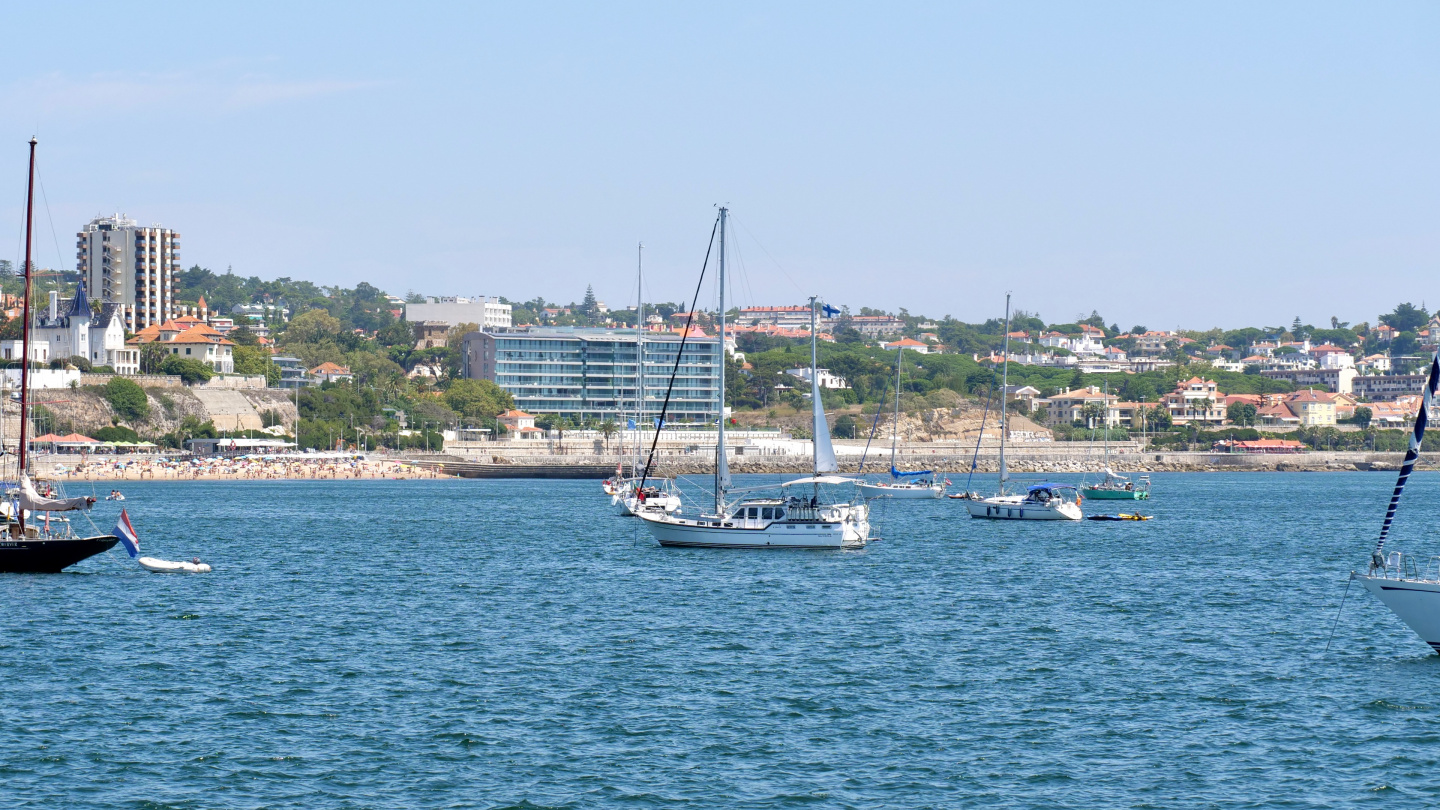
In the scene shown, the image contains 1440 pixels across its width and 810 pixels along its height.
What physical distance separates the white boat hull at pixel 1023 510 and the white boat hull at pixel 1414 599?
138 ft

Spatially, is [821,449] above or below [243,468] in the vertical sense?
above

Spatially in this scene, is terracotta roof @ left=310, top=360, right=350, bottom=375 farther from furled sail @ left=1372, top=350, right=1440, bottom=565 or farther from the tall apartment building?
furled sail @ left=1372, top=350, right=1440, bottom=565

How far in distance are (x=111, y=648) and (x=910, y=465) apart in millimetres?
135684

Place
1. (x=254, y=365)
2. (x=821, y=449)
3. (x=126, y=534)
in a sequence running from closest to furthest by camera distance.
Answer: (x=126, y=534) < (x=821, y=449) < (x=254, y=365)

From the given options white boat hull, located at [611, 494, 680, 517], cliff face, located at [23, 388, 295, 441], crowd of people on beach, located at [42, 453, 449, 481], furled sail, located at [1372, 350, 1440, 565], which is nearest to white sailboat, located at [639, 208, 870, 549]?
white boat hull, located at [611, 494, 680, 517]

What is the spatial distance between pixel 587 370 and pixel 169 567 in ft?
502

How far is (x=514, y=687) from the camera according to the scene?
25.2 m

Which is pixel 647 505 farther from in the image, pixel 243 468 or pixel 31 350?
Result: pixel 31 350

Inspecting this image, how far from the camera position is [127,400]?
5305 inches

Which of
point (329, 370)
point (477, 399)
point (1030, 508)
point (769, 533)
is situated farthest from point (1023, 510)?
point (329, 370)

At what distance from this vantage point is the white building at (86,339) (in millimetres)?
153250

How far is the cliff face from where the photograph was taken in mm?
130500

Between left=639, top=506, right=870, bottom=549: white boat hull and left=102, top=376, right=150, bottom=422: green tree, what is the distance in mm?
99008

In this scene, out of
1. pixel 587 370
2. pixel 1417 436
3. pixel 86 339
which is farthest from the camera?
pixel 587 370
